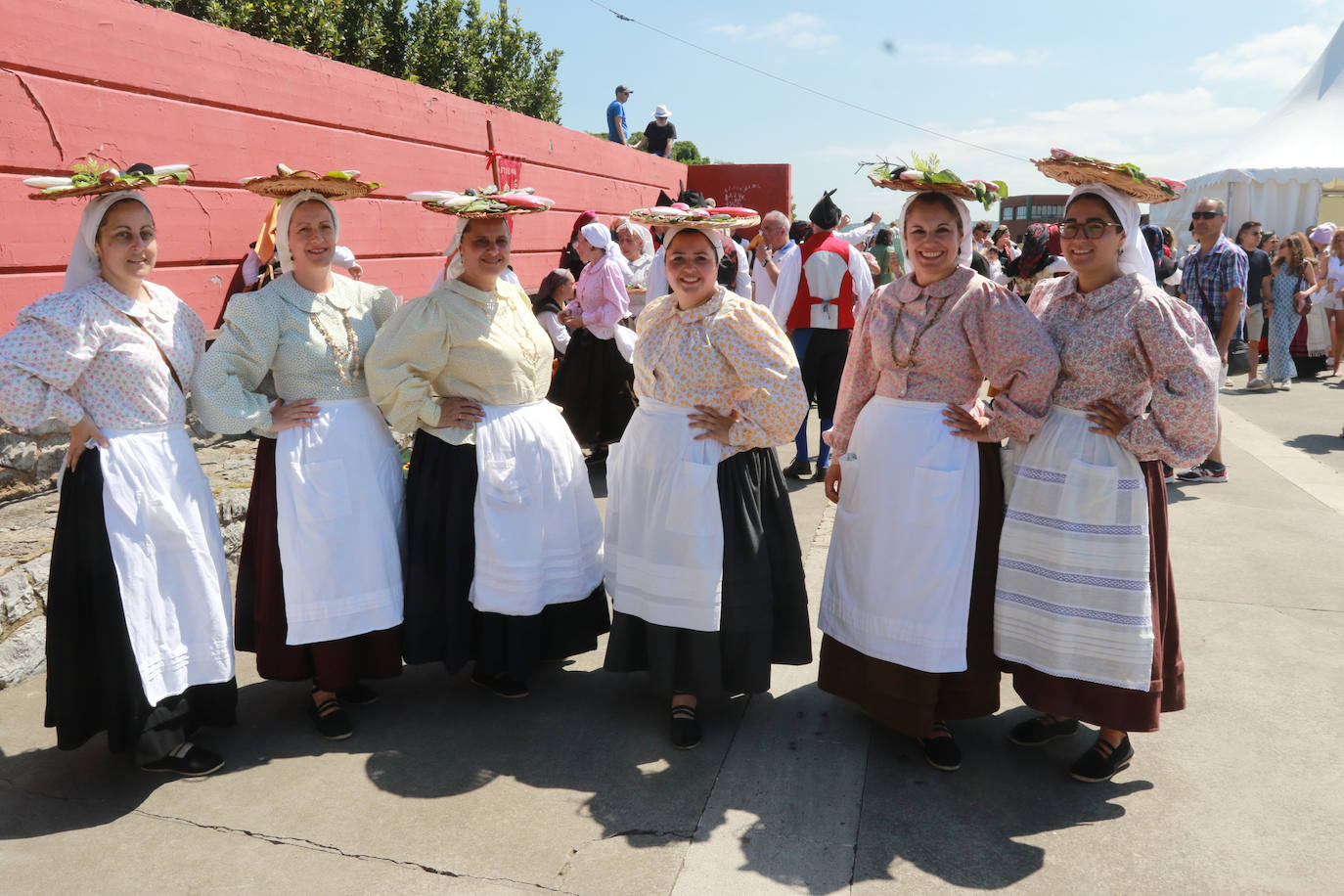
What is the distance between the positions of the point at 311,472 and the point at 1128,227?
266 centimetres

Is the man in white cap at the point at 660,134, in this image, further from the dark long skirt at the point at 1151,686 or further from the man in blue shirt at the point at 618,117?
the dark long skirt at the point at 1151,686

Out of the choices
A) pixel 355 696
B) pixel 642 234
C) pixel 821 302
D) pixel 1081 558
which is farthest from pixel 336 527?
pixel 642 234

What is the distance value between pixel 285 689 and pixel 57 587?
39.4 inches

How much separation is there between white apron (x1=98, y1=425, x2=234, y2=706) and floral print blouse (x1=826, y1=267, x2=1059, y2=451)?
2.21 m

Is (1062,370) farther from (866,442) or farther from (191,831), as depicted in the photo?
(191,831)

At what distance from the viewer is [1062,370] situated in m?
2.69

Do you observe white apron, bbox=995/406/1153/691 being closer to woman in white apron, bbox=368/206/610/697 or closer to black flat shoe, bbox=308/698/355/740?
woman in white apron, bbox=368/206/610/697

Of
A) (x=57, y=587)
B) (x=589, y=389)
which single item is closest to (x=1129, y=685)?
(x=57, y=587)

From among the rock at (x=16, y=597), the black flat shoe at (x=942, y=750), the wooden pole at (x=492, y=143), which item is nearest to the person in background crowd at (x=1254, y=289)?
the wooden pole at (x=492, y=143)

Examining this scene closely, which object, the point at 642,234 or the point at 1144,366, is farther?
the point at 642,234

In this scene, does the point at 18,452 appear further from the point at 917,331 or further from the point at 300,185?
the point at 917,331

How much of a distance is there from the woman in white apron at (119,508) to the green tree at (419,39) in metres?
12.0

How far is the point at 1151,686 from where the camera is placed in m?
2.62

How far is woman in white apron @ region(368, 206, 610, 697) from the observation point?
3055mm
